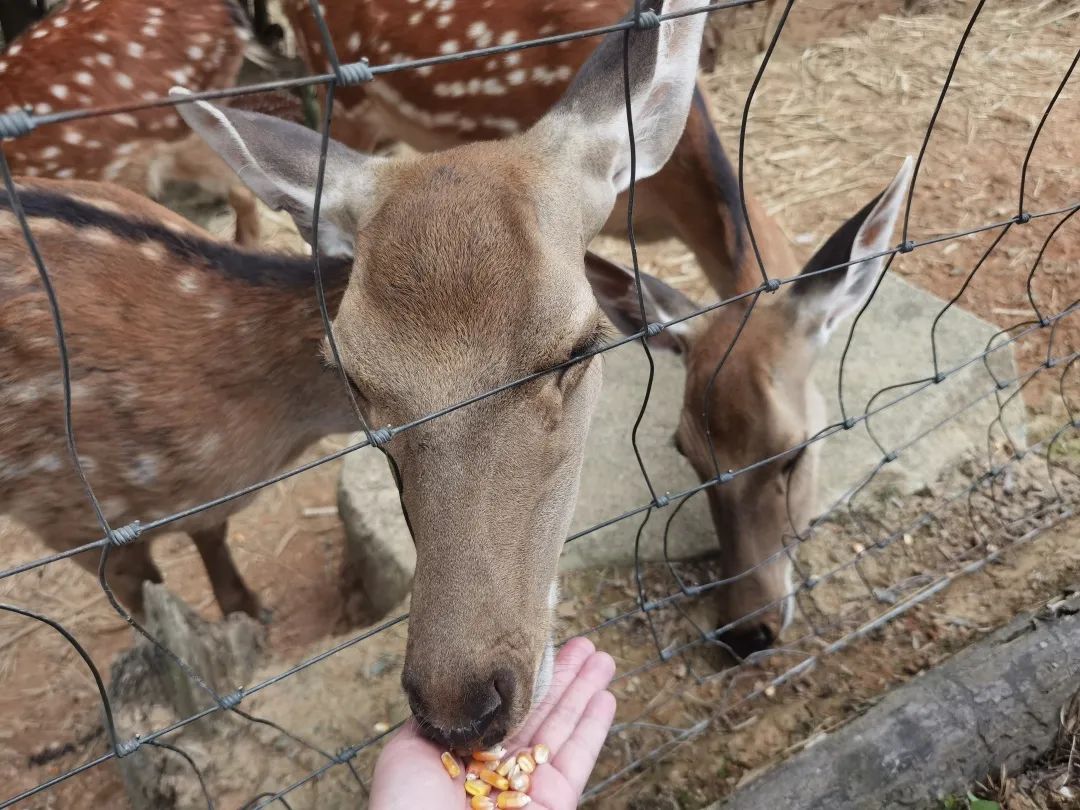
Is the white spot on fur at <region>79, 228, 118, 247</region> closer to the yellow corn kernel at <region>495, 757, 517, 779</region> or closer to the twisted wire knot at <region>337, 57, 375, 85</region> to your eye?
the twisted wire knot at <region>337, 57, 375, 85</region>

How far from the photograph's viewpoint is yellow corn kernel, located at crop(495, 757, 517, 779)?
1561 millimetres

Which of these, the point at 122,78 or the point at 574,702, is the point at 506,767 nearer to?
the point at 574,702

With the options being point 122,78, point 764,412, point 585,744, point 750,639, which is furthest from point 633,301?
point 122,78

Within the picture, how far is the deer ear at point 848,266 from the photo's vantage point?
2.16m

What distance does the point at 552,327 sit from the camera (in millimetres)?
1503

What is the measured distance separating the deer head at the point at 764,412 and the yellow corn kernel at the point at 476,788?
3.20 feet

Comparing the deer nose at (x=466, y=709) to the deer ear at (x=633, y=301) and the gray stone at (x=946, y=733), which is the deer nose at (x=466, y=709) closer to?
the gray stone at (x=946, y=733)

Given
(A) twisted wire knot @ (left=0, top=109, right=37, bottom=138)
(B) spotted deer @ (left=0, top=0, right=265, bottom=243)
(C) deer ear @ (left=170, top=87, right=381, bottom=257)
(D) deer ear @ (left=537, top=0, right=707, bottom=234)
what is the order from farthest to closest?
(B) spotted deer @ (left=0, top=0, right=265, bottom=243), (C) deer ear @ (left=170, top=87, right=381, bottom=257), (D) deer ear @ (left=537, top=0, right=707, bottom=234), (A) twisted wire knot @ (left=0, top=109, right=37, bottom=138)

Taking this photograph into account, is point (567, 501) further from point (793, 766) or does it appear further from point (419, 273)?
point (793, 766)

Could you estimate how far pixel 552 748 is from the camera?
1.68 metres

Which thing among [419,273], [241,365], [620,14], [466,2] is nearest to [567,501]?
[419,273]

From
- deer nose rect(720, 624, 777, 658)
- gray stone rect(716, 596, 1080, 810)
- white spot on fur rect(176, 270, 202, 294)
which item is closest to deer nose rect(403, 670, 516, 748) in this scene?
gray stone rect(716, 596, 1080, 810)

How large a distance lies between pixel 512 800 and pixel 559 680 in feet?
0.92

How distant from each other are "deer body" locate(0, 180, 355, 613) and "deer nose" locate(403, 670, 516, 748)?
3.63ft
